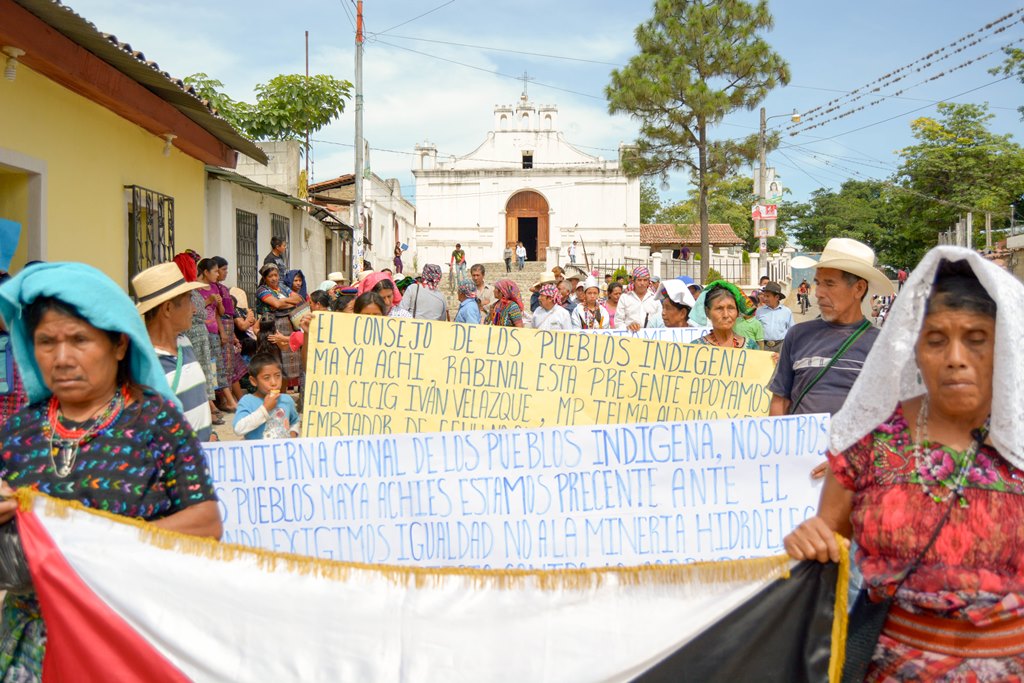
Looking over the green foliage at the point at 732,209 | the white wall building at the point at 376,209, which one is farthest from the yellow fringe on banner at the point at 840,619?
the green foliage at the point at 732,209

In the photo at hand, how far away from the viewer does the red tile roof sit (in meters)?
56.2

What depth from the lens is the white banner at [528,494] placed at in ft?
14.6

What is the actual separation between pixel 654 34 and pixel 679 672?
30918 mm

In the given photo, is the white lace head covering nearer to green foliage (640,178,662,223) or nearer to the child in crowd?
the child in crowd

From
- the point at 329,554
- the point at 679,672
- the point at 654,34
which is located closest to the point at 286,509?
the point at 329,554

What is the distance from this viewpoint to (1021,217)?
145 ft

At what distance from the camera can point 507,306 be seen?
33.1 ft

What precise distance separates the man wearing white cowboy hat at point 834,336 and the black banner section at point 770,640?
7.13 feet

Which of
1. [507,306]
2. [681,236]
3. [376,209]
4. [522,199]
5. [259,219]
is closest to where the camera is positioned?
[507,306]

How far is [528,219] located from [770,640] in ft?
173

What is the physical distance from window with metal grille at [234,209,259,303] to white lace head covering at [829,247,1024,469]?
14179 millimetres

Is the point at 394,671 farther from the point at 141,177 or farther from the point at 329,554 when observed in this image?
the point at 141,177

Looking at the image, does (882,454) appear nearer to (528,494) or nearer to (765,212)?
(528,494)

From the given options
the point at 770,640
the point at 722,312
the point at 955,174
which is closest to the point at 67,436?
the point at 770,640
